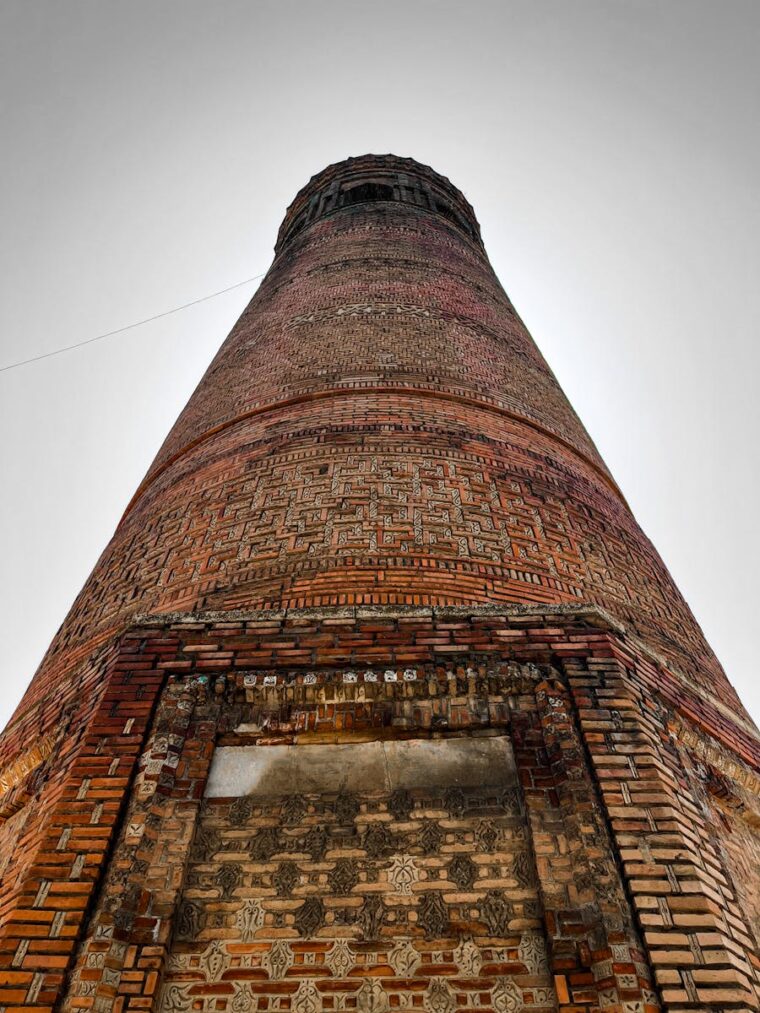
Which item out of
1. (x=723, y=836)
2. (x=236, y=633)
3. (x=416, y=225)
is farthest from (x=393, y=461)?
(x=416, y=225)

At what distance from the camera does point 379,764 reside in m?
2.79

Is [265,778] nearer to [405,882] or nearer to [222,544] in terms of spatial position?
[405,882]

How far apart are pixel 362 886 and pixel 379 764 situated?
0.40 m

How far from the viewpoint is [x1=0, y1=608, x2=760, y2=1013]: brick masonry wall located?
2.25 m

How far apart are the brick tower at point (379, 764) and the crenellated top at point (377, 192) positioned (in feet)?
18.2

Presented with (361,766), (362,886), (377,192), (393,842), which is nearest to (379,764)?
(361,766)

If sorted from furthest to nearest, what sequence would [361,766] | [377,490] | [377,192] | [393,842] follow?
[377,192] < [377,490] < [361,766] < [393,842]

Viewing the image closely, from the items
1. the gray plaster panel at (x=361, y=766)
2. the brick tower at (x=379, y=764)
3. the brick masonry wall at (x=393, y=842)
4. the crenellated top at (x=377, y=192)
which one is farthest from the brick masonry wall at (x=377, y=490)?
the crenellated top at (x=377, y=192)

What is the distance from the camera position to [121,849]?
2494 mm

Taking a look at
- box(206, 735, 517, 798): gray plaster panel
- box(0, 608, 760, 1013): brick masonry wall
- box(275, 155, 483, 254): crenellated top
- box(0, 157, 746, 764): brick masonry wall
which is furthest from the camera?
box(275, 155, 483, 254): crenellated top

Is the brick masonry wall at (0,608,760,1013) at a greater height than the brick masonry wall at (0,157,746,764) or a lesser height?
lesser

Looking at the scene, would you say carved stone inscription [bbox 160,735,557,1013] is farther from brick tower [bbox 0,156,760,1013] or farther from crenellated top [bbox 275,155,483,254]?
crenellated top [bbox 275,155,483,254]

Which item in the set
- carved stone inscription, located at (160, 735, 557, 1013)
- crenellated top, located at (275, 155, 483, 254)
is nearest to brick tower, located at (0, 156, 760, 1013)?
carved stone inscription, located at (160, 735, 557, 1013)

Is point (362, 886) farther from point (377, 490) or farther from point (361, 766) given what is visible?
point (377, 490)
